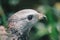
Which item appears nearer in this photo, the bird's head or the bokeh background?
the bird's head

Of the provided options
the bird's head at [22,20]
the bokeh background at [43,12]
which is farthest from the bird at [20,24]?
the bokeh background at [43,12]

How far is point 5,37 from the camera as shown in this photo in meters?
4.15

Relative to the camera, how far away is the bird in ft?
14.0

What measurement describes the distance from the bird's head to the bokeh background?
20cm

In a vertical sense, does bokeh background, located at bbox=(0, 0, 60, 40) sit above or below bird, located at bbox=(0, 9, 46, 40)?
below

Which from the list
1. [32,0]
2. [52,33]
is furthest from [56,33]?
[32,0]

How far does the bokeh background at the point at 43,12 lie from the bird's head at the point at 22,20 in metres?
0.20

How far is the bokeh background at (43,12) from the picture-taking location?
4.89m

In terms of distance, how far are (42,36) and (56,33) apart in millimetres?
460

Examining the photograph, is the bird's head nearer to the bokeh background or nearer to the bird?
the bird

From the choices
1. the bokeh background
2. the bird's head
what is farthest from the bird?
the bokeh background

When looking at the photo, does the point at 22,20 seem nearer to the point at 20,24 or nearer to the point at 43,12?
the point at 20,24

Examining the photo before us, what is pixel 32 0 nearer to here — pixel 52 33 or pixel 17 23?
pixel 52 33

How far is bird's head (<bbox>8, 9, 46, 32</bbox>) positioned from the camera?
4270 mm
